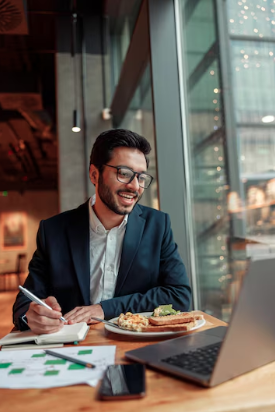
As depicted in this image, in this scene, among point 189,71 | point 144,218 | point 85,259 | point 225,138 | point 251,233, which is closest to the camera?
point 85,259

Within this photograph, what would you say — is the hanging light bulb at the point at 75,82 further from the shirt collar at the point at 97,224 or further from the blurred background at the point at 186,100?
the shirt collar at the point at 97,224

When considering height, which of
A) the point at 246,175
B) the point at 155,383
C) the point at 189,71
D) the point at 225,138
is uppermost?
the point at 189,71

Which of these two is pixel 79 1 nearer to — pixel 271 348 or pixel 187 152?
pixel 187 152

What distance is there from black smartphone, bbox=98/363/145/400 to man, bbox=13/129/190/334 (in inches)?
31.5

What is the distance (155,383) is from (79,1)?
5.11 metres

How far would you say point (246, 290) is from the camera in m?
0.71

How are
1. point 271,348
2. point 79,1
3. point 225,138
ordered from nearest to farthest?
point 271,348 → point 225,138 → point 79,1

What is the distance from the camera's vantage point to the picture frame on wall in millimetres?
14047

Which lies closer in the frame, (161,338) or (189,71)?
(161,338)

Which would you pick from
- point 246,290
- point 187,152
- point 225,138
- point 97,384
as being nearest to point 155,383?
point 97,384

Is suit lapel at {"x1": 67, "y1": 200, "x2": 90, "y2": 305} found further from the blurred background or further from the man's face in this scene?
the blurred background

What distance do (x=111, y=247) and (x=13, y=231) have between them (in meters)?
13.1

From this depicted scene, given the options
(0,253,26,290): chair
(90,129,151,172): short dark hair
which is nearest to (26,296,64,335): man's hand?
(90,129,151,172): short dark hair

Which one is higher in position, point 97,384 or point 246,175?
point 246,175
